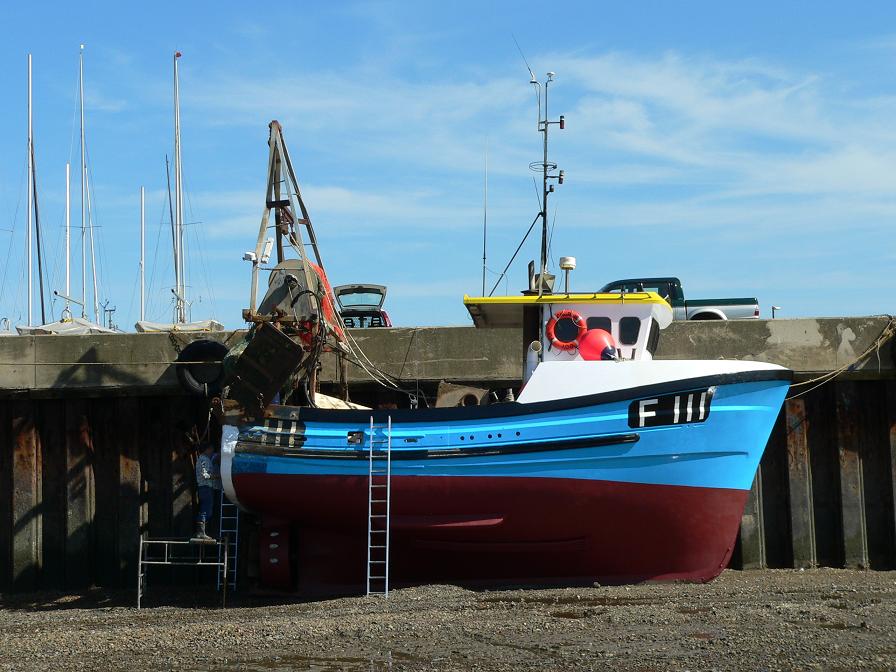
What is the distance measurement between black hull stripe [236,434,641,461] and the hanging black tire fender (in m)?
1.44

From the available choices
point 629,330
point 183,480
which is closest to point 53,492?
point 183,480

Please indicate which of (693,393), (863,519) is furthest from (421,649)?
(863,519)

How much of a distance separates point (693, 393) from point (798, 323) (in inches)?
117

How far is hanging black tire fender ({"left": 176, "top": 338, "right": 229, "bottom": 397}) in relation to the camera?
1406 cm

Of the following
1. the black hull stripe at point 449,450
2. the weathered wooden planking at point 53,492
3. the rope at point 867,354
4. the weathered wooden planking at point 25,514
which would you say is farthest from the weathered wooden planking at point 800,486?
the weathered wooden planking at point 25,514

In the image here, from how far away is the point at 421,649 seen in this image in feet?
30.9

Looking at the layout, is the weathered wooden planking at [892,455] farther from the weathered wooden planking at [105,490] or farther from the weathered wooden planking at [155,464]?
the weathered wooden planking at [105,490]

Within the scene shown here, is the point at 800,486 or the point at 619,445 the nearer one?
the point at 619,445

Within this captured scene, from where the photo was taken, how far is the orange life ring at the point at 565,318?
42.4ft

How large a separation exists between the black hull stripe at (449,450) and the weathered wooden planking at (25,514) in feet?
10.7

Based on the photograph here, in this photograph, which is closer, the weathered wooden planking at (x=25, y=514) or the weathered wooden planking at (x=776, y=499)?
the weathered wooden planking at (x=776, y=499)

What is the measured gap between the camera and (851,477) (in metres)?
13.7

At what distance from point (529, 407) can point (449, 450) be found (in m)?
1.00

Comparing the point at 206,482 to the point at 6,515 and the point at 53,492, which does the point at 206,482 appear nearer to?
the point at 53,492
